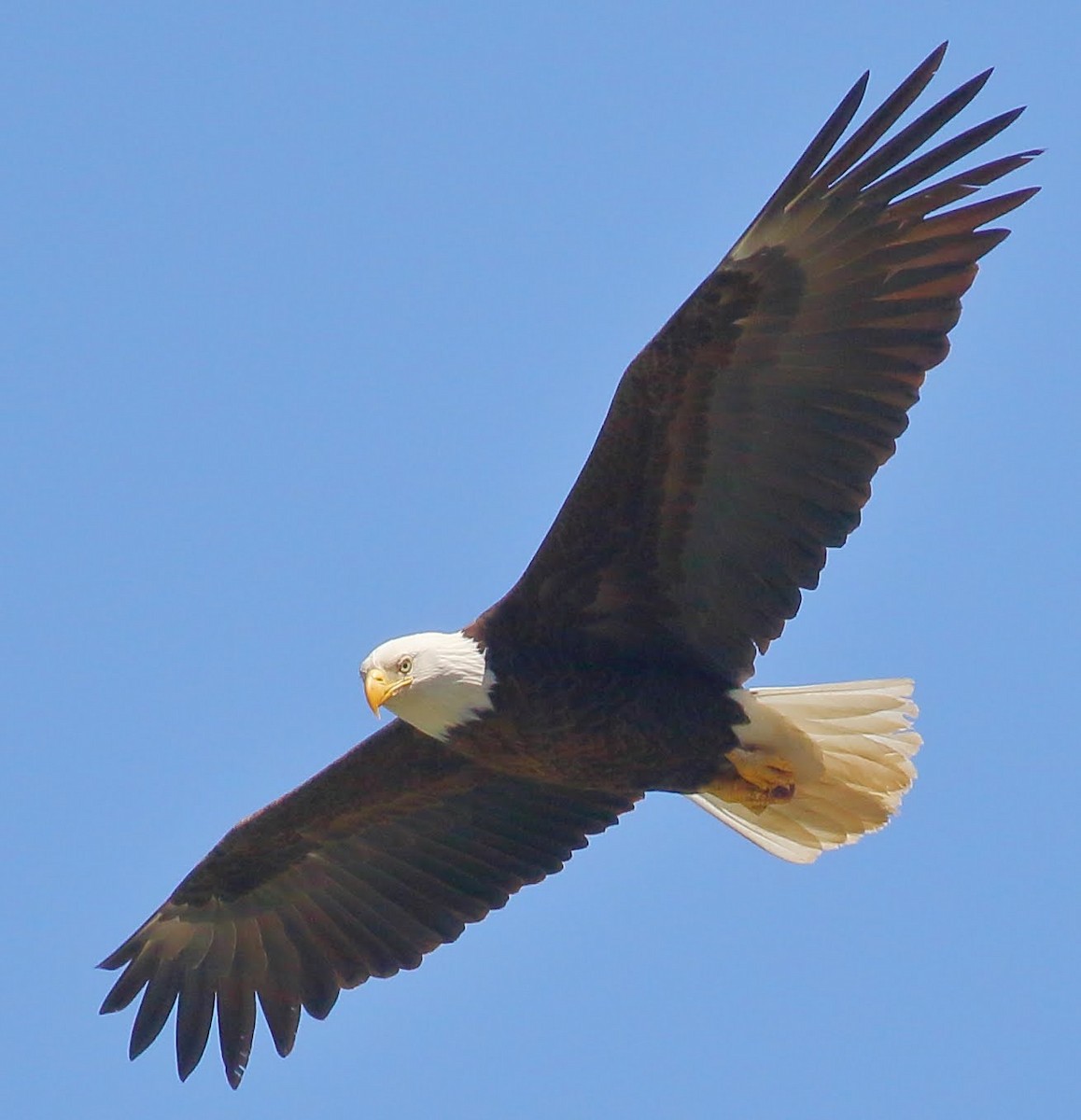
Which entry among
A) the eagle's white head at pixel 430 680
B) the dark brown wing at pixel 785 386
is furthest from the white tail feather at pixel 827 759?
the eagle's white head at pixel 430 680

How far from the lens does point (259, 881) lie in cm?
1044

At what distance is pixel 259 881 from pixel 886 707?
2.88m

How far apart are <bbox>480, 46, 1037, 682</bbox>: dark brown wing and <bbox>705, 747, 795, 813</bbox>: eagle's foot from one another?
0.63 meters

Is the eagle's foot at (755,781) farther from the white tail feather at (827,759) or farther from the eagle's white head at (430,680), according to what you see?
the eagle's white head at (430,680)

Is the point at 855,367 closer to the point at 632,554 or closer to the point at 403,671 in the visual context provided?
the point at 632,554

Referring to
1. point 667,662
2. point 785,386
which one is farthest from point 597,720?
point 785,386

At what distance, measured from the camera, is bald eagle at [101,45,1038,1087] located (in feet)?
28.0

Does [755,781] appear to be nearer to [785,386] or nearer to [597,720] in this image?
[597,720]

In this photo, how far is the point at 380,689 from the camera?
911cm

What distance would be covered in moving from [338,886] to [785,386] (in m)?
3.16

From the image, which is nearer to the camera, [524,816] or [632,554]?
[632,554]

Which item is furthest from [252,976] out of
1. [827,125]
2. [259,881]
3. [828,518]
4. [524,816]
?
[827,125]

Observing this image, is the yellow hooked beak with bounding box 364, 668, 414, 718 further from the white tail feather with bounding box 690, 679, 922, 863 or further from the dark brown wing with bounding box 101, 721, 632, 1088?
the white tail feather with bounding box 690, 679, 922, 863

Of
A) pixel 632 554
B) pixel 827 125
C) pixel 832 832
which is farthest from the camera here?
pixel 832 832
